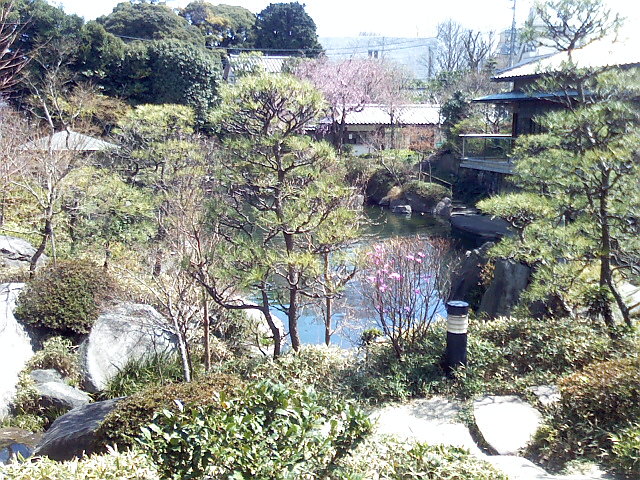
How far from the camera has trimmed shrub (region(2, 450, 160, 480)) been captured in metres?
2.96

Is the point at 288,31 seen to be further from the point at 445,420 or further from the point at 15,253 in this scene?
the point at 445,420

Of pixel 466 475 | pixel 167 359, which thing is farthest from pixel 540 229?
pixel 167 359

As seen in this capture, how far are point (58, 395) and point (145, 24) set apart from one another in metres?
27.4

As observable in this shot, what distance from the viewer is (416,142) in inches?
1061

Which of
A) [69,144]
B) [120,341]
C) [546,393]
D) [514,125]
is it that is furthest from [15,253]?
[514,125]

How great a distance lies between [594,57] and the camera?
30.1 feet

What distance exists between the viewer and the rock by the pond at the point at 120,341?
7.29 metres

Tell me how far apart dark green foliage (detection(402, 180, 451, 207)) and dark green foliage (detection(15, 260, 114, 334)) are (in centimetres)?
1567

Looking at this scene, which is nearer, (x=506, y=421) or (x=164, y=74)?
(x=506, y=421)

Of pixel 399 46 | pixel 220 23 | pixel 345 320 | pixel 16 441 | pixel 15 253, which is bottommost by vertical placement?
pixel 16 441

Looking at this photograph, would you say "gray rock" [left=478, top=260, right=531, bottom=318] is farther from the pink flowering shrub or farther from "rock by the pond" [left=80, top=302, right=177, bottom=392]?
"rock by the pond" [left=80, top=302, right=177, bottom=392]

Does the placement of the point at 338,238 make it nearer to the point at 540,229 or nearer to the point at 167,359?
the point at 540,229

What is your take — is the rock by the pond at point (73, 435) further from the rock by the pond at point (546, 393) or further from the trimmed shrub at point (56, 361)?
the rock by the pond at point (546, 393)

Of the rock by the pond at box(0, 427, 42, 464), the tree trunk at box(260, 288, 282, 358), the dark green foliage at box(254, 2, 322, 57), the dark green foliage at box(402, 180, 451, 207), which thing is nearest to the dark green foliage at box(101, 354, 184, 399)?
the rock by the pond at box(0, 427, 42, 464)
